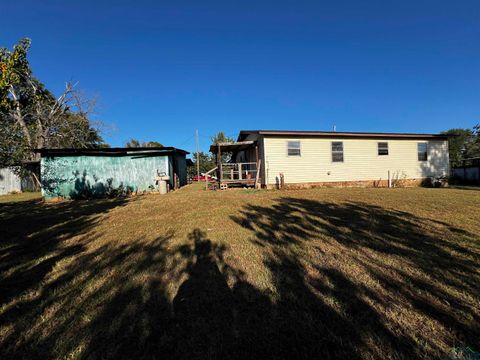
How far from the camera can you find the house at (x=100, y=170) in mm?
13102

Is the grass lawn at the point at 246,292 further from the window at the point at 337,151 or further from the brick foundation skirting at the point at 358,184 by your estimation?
the window at the point at 337,151

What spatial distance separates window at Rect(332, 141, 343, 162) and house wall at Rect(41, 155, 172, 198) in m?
10.4

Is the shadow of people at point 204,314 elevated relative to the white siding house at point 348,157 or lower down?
lower down

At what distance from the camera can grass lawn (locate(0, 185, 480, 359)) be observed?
2.03 metres

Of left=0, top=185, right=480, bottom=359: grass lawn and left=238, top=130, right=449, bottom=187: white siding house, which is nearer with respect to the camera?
left=0, top=185, right=480, bottom=359: grass lawn

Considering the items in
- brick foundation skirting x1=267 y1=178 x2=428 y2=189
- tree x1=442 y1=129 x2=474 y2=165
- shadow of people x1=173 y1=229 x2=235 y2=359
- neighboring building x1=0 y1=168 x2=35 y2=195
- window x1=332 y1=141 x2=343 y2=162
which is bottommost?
shadow of people x1=173 y1=229 x2=235 y2=359

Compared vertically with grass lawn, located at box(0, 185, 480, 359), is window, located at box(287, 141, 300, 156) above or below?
above

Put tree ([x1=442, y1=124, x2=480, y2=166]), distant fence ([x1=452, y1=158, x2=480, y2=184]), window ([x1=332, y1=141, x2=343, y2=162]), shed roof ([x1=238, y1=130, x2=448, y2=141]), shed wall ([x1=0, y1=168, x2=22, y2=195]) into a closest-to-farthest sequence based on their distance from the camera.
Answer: shed roof ([x1=238, y1=130, x2=448, y2=141])
window ([x1=332, y1=141, x2=343, y2=162])
shed wall ([x1=0, y1=168, x2=22, y2=195])
distant fence ([x1=452, y1=158, x2=480, y2=184])
tree ([x1=442, y1=124, x2=480, y2=166])

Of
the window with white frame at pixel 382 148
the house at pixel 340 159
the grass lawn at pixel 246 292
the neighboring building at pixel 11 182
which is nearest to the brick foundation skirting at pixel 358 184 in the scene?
the house at pixel 340 159

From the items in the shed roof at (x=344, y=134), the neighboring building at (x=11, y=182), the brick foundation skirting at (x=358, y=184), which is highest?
the shed roof at (x=344, y=134)

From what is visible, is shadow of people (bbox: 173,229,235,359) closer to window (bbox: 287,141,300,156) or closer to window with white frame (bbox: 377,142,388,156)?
window (bbox: 287,141,300,156)

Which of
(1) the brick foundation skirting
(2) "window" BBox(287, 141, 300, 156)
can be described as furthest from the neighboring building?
(2) "window" BBox(287, 141, 300, 156)

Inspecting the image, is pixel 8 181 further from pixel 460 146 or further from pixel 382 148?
pixel 460 146

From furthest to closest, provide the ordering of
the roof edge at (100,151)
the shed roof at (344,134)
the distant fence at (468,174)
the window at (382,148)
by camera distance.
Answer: the distant fence at (468,174)
the window at (382,148)
the shed roof at (344,134)
the roof edge at (100,151)
